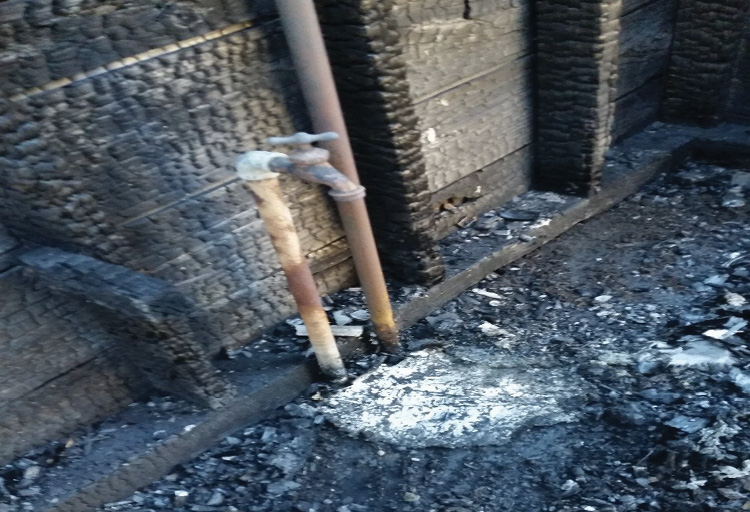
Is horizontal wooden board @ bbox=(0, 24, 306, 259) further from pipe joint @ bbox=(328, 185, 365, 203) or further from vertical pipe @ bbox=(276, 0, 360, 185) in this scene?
pipe joint @ bbox=(328, 185, 365, 203)

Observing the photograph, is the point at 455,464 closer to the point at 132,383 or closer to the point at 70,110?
the point at 132,383

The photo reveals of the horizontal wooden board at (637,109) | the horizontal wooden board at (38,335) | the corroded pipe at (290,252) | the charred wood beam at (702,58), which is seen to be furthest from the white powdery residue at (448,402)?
the charred wood beam at (702,58)

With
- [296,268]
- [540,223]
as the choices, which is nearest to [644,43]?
[540,223]

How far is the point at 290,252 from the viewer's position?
1.86 meters

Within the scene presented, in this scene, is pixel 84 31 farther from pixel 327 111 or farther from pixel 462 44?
pixel 462 44

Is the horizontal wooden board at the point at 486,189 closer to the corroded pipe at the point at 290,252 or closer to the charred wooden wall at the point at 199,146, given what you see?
the charred wooden wall at the point at 199,146

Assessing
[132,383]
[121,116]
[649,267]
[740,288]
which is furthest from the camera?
[649,267]

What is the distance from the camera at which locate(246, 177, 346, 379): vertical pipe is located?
5.84 ft

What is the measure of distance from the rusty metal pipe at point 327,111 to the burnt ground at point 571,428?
34 cm

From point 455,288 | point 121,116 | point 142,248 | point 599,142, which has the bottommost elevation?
point 455,288

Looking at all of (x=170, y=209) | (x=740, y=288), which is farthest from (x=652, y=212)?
(x=170, y=209)

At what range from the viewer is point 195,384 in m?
1.91

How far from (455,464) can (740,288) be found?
1337 mm

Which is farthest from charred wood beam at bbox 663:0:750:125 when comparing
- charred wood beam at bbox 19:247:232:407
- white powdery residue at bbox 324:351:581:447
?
charred wood beam at bbox 19:247:232:407
